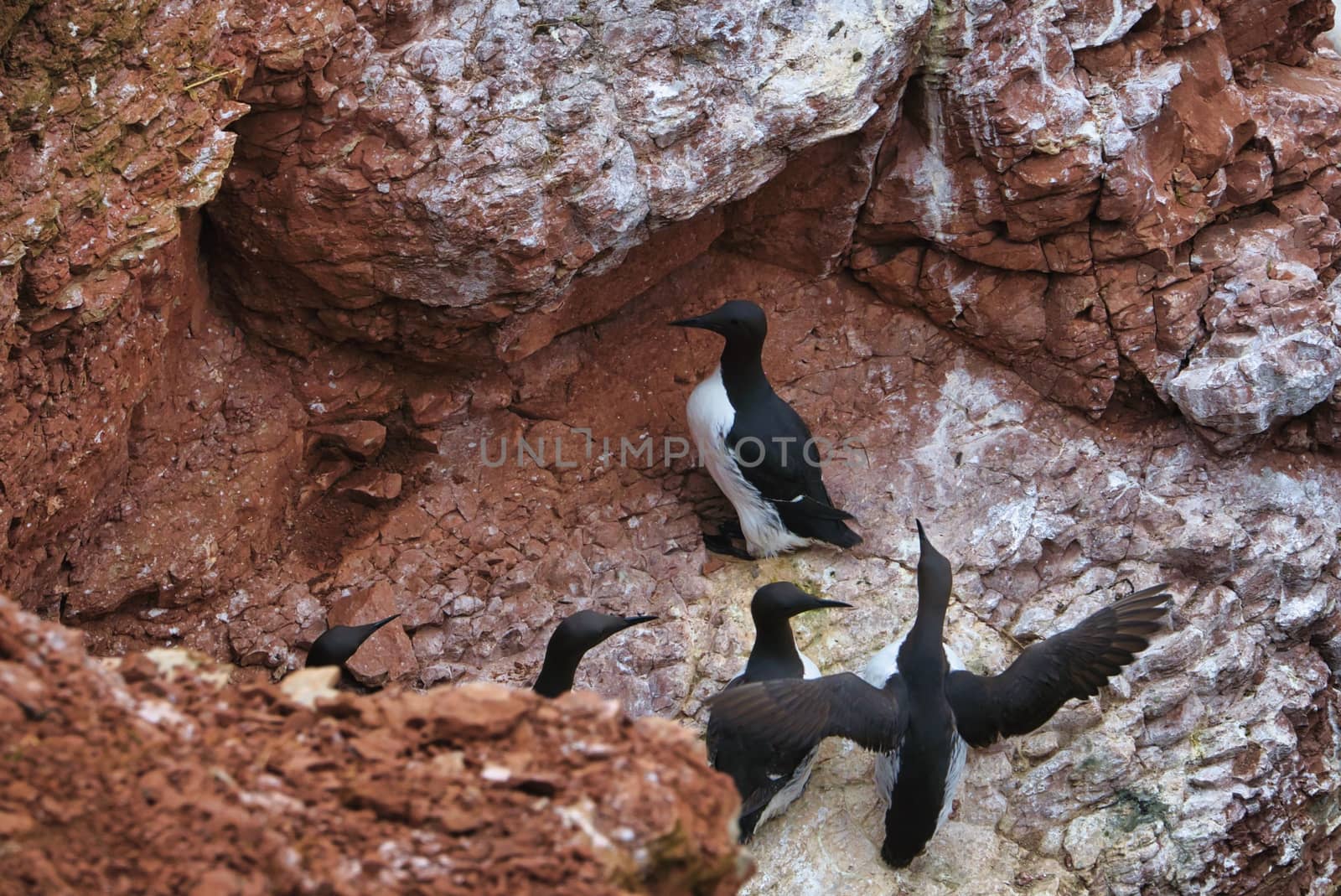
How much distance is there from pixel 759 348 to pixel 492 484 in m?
1.25

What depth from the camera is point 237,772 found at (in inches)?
110

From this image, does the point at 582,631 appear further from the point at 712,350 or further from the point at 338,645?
the point at 712,350

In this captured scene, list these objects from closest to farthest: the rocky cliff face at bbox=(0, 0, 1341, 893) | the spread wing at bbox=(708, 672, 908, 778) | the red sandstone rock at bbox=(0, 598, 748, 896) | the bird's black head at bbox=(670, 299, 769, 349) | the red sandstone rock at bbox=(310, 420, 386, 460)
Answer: the red sandstone rock at bbox=(0, 598, 748, 896), the rocky cliff face at bbox=(0, 0, 1341, 893), the spread wing at bbox=(708, 672, 908, 778), the red sandstone rock at bbox=(310, 420, 386, 460), the bird's black head at bbox=(670, 299, 769, 349)

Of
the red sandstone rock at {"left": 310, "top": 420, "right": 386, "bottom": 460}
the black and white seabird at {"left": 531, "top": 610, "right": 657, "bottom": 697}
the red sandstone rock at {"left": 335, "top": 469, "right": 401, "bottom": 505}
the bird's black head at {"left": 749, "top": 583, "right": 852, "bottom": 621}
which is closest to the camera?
the black and white seabird at {"left": 531, "top": 610, "right": 657, "bottom": 697}

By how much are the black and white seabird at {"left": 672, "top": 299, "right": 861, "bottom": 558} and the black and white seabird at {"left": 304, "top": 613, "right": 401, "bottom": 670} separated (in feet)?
5.57

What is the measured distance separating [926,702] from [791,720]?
0.58 m

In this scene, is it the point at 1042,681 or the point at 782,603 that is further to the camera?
the point at 782,603

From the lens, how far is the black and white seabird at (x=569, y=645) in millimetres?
5328

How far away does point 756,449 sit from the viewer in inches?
241

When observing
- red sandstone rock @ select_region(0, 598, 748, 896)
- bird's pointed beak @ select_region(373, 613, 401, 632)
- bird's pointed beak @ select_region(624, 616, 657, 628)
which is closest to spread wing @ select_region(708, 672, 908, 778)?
bird's pointed beak @ select_region(624, 616, 657, 628)

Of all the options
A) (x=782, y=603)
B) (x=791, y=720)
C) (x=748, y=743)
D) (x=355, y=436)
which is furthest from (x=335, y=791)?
(x=355, y=436)

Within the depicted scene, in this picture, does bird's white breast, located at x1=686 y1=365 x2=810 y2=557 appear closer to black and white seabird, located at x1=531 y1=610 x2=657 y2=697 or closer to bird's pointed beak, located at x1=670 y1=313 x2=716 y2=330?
bird's pointed beak, located at x1=670 y1=313 x2=716 y2=330

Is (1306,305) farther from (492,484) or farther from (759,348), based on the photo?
(492,484)

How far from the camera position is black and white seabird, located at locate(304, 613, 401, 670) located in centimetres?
526
